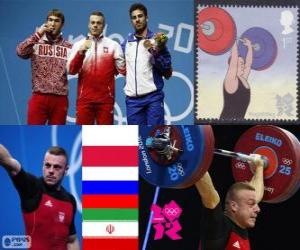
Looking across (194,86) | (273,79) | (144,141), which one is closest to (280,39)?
(273,79)

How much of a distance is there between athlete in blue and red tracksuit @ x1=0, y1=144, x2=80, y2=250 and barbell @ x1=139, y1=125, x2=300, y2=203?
1.75 feet

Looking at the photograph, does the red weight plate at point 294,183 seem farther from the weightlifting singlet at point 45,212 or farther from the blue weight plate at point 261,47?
the blue weight plate at point 261,47

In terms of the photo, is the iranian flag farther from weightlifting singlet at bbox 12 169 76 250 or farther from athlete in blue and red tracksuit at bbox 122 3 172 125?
athlete in blue and red tracksuit at bbox 122 3 172 125

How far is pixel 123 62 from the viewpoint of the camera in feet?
19.2

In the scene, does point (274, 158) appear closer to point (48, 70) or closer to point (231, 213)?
point (231, 213)

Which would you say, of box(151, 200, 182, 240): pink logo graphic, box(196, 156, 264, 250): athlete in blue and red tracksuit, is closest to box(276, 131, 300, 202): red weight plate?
box(196, 156, 264, 250): athlete in blue and red tracksuit

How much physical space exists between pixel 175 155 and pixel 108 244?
724 millimetres

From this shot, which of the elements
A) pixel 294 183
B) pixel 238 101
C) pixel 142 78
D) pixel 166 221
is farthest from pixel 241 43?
pixel 166 221

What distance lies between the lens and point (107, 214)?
5164mm

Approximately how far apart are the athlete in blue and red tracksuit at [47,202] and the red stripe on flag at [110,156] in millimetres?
151

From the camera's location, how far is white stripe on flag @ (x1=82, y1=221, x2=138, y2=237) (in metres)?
5.15

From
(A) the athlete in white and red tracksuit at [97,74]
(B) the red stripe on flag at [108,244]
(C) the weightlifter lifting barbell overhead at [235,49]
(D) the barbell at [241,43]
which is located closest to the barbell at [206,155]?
(B) the red stripe on flag at [108,244]

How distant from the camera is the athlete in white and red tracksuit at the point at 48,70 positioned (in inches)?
231

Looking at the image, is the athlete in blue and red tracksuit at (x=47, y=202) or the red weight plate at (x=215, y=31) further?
the red weight plate at (x=215, y=31)
